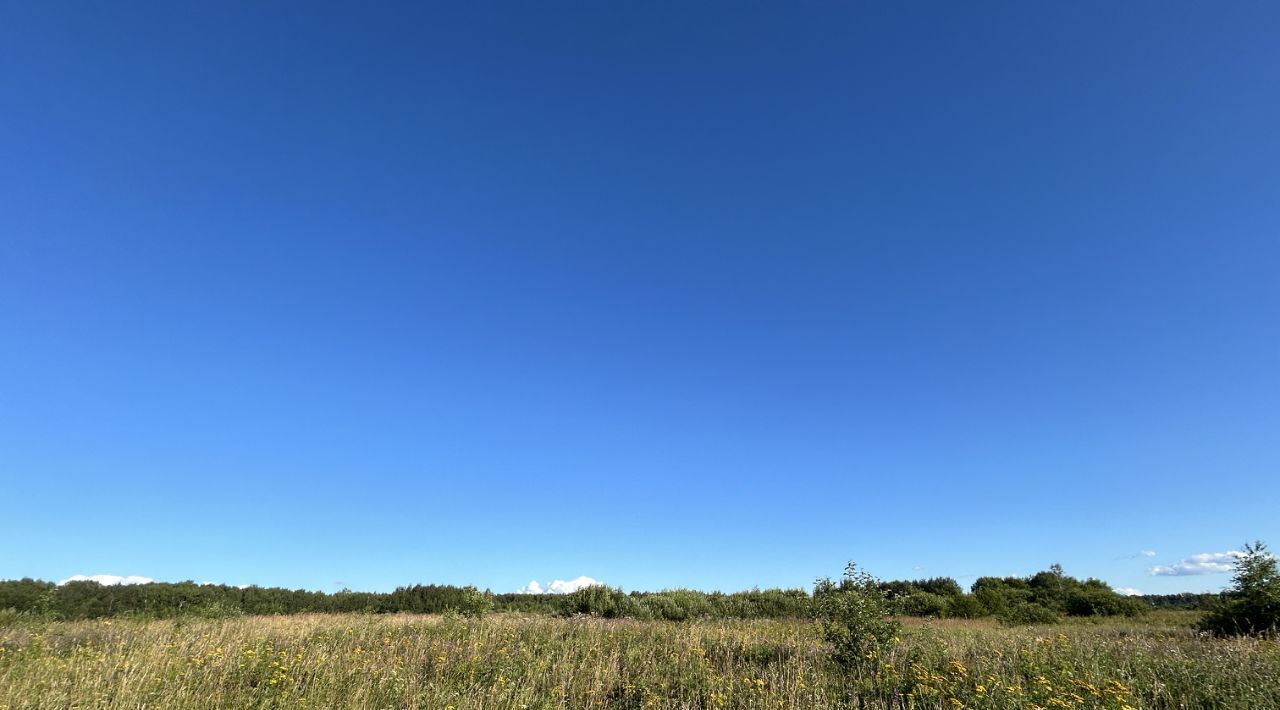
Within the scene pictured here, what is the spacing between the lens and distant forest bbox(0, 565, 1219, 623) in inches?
1003

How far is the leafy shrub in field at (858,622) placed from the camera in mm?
10648

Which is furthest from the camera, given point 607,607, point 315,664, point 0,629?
point 607,607

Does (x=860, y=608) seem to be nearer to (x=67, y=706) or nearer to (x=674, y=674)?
(x=674, y=674)

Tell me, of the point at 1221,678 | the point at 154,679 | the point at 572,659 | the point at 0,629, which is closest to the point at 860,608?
the point at 1221,678

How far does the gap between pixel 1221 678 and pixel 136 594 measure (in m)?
44.1

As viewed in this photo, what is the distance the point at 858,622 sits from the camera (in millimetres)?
10891

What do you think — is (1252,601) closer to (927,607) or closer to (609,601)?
(927,607)

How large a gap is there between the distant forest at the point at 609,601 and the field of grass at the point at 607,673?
312 inches

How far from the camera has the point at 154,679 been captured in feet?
26.7

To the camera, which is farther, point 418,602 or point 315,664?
point 418,602

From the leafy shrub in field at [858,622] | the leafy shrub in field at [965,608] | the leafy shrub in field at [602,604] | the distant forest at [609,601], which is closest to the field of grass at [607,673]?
the leafy shrub in field at [858,622]

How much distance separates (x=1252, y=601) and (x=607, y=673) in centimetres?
1802

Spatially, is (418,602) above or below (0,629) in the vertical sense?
below

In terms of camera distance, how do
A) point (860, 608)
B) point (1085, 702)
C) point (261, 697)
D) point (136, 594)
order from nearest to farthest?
point (1085, 702)
point (261, 697)
point (860, 608)
point (136, 594)
